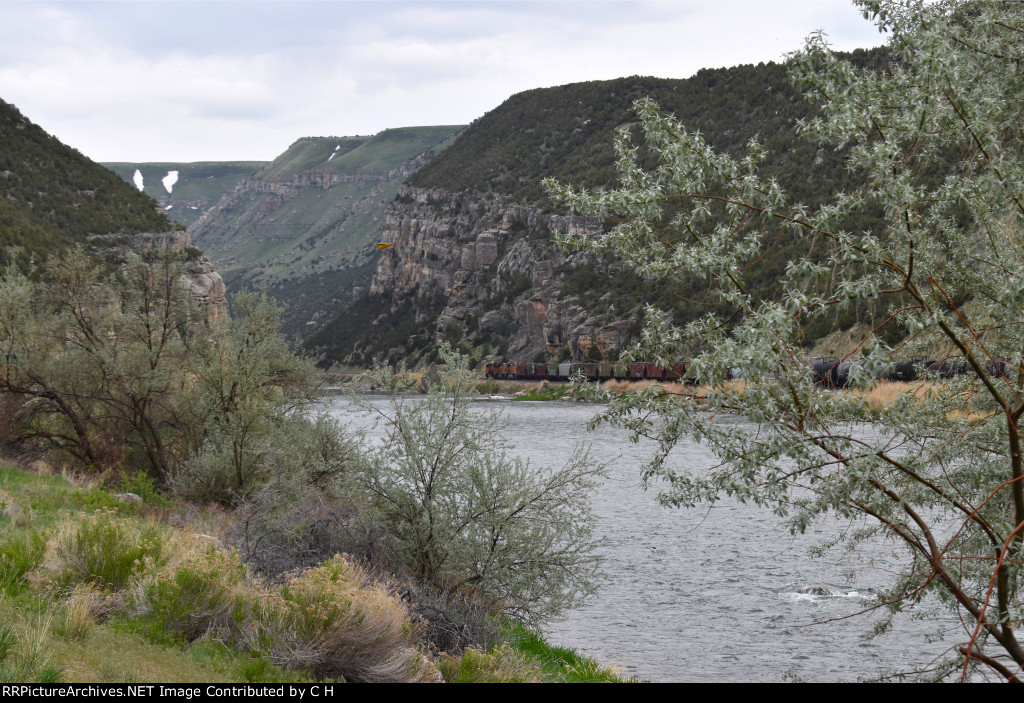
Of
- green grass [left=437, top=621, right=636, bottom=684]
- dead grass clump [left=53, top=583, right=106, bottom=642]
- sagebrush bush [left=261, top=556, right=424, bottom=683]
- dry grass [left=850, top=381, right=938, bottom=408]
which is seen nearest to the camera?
dry grass [left=850, top=381, right=938, bottom=408]

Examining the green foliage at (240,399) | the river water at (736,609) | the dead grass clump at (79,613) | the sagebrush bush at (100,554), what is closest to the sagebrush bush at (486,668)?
the river water at (736,609)

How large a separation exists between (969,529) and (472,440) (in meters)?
7.30

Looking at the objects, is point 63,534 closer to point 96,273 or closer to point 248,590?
point 248,590

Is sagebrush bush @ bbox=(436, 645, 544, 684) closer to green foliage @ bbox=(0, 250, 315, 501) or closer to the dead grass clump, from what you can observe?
the dead grass clump

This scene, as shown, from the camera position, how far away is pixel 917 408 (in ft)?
27.4

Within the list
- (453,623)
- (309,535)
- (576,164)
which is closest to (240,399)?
(309,535)

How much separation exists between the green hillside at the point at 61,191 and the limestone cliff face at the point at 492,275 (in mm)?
49744

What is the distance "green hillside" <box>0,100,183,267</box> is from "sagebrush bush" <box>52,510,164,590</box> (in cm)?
4847

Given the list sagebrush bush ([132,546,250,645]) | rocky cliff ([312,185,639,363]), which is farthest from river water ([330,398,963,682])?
rocky cliff ([312,185,639,363])

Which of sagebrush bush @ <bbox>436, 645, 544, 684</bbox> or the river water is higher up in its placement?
sagebrush bush @ <bbox>436, 645, 544, 684</bbox>

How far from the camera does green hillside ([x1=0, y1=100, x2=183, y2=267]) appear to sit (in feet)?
196

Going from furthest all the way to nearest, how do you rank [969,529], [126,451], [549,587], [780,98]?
[780,98] → [126,451] → [549,587] → [969,529]

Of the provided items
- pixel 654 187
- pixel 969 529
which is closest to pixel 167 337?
pixel 654 187

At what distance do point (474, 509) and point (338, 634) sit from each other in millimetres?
4726
